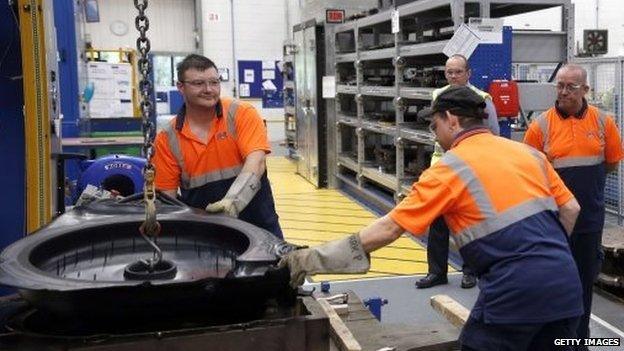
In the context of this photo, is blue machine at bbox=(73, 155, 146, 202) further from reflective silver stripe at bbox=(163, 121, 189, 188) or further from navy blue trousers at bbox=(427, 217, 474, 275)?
navy blue trousers at bbox=(427, 217, 474, 275)

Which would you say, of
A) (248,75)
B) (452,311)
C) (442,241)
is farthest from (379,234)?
(248,75)

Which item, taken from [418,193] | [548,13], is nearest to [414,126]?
[418,193]

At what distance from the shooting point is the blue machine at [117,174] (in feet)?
16.0

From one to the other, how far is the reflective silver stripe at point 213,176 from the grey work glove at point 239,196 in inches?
11.0

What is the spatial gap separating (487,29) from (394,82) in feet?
7.57

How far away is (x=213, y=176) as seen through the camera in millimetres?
3236

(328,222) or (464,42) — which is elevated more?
(464,42)

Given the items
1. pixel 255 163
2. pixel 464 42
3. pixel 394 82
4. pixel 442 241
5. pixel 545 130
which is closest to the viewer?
pixel 255 163

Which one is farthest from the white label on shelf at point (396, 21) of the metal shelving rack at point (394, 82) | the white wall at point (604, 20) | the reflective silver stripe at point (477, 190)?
the white wall at point (604, 20)

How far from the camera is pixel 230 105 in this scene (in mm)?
3252

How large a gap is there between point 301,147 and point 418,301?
605 centimetres

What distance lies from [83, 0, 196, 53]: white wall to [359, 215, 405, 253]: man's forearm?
568 inches

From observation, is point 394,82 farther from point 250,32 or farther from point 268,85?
point 250,32

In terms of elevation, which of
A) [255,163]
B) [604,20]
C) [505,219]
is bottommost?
[505,219]
